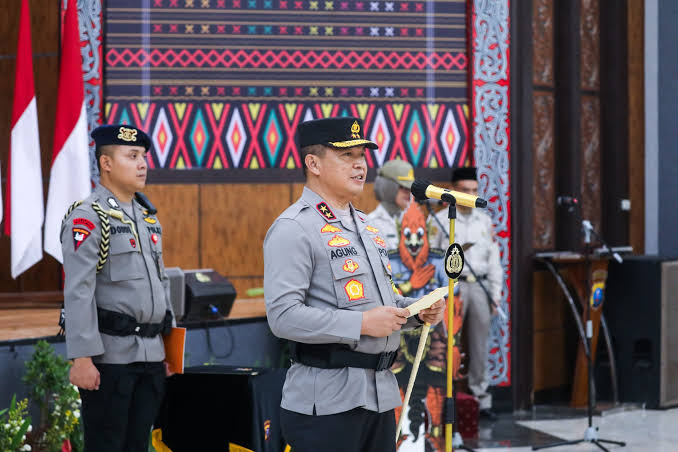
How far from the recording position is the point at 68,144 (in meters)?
5.25

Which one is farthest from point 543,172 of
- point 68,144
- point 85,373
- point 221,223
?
point 85,373

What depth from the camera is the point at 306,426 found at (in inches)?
92.0

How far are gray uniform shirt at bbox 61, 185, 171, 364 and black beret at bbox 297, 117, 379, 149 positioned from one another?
103cm

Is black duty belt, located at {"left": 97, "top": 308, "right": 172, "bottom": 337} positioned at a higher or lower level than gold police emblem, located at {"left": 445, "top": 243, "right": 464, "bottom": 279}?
lower

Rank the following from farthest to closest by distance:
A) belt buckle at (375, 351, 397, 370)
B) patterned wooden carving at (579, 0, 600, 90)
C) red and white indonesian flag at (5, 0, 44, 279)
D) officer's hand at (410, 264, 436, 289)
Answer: patterned wooden carving at (579, 0, 600, 90) → red and white indonesian flag at (5, 0, 44, 279) → officer's hand at (410, 264, 436, 289) → belt buckle at (375, 351, 397, 370)

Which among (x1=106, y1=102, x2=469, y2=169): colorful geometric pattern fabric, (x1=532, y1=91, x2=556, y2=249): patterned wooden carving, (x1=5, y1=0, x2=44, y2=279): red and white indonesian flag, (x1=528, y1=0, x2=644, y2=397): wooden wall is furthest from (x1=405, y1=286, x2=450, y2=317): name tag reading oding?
(x1=532, y1=91, x2=556, y2=249): patterned wooden carving

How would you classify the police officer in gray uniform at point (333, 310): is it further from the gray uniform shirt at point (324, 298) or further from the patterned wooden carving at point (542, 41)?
the patterned wooden carving at point (542, 41)

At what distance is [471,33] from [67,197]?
3.01 meters

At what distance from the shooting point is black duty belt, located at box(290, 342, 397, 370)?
2322mm

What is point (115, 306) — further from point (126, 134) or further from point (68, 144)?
point (68, 144)

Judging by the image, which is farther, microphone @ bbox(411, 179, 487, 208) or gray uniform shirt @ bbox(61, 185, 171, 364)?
gray uniform shirt @ bbox(61, 185, 171, 364)

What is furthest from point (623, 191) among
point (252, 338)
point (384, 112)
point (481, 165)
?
point (252, 338)

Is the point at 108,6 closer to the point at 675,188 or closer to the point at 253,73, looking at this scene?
the point at 253,73

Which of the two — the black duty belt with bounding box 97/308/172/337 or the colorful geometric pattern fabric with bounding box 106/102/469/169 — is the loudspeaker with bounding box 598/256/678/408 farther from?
the black duty belt with bounding box 97/308/172/337
